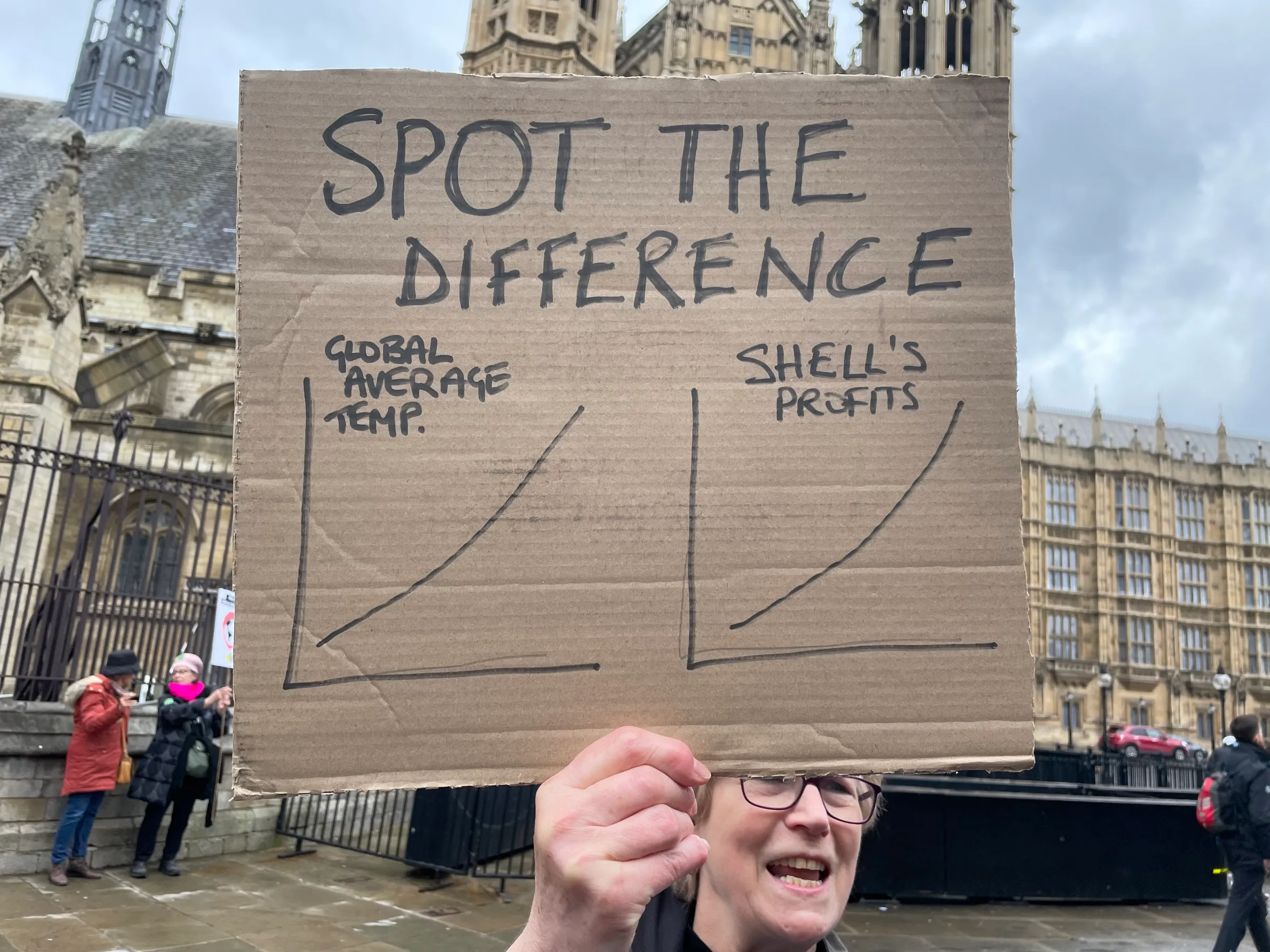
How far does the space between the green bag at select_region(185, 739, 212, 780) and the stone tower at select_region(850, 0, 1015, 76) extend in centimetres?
3871

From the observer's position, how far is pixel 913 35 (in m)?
40.3

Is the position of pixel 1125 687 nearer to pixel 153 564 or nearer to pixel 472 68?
pixel 472 68

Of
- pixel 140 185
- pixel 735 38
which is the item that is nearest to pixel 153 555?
pixel 140 185

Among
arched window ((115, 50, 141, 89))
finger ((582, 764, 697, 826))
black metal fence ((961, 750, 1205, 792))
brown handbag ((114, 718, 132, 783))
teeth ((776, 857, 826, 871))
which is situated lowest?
black metal fence ((961, 750, 1205, 792))

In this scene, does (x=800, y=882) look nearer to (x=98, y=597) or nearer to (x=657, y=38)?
(x=98, y=597)

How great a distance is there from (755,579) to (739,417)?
0.79ft

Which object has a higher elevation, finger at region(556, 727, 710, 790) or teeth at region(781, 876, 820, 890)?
finger at region(556, 727, 710, 790)

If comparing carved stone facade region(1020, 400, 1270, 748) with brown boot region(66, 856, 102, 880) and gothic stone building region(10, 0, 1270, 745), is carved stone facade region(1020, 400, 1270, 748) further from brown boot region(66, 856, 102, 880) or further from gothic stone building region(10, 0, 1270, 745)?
brown boot region(66, 856, 102, 880)

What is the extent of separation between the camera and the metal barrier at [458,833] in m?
7.45

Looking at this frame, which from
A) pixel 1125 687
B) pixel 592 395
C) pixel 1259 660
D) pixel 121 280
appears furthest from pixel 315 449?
pixel 1259 660

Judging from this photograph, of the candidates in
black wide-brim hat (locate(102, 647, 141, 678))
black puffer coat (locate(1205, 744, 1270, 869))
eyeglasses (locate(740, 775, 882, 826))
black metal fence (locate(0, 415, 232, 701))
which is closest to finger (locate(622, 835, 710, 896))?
eyeglasses (locate(740, 775, 882, 826))

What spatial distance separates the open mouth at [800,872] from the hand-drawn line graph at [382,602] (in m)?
0.60

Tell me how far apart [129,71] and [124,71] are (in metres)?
0.19

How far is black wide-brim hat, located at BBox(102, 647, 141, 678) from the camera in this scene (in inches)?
251
